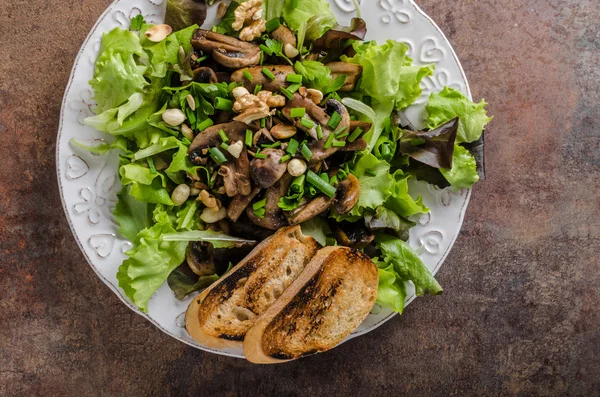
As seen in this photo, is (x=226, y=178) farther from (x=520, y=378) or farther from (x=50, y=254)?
(x=520, y=378)

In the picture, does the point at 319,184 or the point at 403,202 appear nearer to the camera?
the point at 319,184

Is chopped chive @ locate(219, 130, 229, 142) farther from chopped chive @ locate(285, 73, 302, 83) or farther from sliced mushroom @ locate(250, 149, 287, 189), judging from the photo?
chopped chive @ locate(285, 73, 302, 83)

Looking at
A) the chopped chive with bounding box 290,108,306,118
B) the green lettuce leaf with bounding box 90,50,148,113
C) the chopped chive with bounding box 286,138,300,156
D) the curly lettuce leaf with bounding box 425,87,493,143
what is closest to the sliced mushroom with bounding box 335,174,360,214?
the chopped chive with bounding box 286,138,300,156

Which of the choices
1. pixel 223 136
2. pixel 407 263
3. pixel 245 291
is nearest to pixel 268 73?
pixel 223 136

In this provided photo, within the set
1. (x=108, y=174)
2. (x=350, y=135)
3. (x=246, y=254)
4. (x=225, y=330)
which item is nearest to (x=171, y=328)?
(x=225, y=330)

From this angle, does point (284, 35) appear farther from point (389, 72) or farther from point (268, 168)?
point (268, 168)

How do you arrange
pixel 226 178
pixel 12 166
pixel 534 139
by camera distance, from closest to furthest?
1. pixel 226 178
2. pixel 12 166
3. pixel 534 139

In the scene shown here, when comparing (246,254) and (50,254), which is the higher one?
(246,254)
